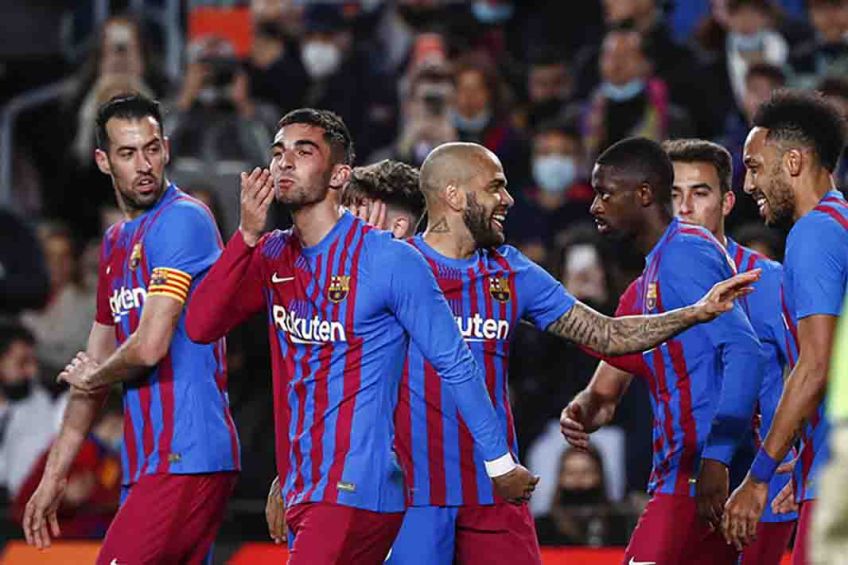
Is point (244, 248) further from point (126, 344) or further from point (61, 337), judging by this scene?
point (61, 337)

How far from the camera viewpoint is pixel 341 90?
12.4 m

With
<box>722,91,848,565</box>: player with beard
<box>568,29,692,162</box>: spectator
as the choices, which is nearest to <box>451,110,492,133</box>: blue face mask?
<box>568,29,692,162</box>: spectator

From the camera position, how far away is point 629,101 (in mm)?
11078

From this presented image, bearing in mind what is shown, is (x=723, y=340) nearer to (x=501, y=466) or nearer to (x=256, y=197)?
(x=501, y=466)

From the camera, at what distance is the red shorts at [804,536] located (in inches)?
213

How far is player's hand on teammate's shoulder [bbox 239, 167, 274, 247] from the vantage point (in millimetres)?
5504

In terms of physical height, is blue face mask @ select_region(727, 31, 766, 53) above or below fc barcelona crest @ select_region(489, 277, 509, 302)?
above

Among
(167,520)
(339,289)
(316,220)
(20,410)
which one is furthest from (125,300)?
(20,410)

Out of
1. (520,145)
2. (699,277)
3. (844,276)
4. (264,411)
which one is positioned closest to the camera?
(844,276)

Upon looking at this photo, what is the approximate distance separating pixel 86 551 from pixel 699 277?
3817 millimetres

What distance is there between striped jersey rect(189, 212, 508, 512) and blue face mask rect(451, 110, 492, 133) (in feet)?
19.7

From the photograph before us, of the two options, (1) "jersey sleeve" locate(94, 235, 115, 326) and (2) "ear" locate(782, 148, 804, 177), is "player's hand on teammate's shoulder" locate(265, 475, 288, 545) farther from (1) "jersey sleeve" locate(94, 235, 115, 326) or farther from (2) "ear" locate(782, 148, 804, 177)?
(2) "ear" locate(782, 148, 804, 177)

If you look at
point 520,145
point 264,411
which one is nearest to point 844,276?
point 264,411

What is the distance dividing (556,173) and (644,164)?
4977 millimetres
